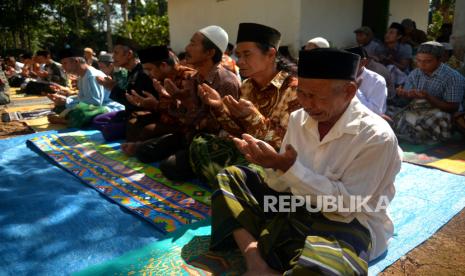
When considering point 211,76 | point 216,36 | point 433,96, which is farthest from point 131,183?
point 433,96

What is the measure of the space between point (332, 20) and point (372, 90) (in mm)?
5951

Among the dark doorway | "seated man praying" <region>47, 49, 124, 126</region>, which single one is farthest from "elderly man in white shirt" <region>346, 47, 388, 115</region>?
the dark doorway

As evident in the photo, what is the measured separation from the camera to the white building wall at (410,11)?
1043cm

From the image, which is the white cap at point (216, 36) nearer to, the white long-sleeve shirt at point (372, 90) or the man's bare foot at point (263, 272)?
the white long-sleeve shirt at point (372, 90)

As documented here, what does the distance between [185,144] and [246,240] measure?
1.91 metres

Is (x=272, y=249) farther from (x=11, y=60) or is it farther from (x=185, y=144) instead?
(x=11, y=60)

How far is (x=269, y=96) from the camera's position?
275 cm

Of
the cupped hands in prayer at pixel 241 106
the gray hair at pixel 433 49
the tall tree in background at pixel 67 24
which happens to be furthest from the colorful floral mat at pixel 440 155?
the tall tree in background at pixel 67 24

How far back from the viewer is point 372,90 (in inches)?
150

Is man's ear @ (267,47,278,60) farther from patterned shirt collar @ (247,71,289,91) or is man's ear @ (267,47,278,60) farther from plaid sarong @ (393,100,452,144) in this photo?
plaid sarong @ (393,100,452,144)

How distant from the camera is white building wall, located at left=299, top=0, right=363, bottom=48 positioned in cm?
853

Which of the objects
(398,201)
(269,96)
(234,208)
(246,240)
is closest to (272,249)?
(246,240)

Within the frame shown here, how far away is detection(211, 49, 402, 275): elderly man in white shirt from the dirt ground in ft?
0.75

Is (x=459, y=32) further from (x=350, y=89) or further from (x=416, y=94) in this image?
(x=350, y=89)
